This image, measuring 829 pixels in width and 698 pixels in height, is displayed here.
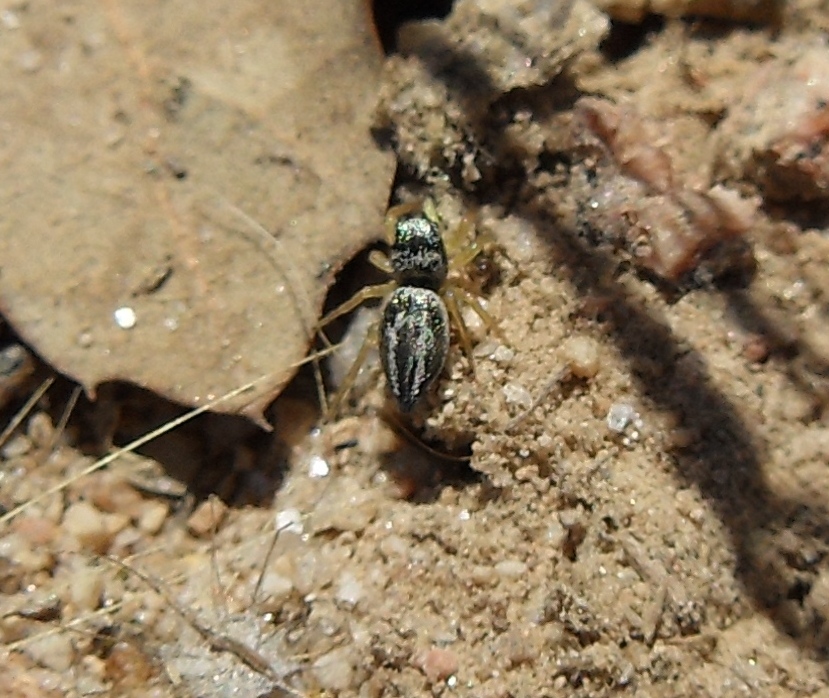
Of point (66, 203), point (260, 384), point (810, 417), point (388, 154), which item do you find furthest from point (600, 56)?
point (66, 203)

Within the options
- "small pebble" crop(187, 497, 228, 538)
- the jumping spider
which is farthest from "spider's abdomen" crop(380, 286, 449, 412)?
"small pebble" crop(187, 497, 228, 538)

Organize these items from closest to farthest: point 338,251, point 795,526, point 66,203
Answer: point 795,526, point 66,203, point 338,251

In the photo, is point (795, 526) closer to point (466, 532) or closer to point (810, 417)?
point (810, 417)

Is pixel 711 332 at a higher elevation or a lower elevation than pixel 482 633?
higher

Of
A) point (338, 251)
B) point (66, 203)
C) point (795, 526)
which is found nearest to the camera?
point (795, 526)

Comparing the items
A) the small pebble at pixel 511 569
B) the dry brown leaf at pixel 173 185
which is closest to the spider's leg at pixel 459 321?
the dry brown leaf at pixel 173 185

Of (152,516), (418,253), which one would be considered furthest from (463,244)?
(152,516)

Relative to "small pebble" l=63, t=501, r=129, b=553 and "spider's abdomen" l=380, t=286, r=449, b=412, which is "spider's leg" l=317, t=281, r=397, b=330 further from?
"small pebble" l=63, t=501, r=129, b=553
